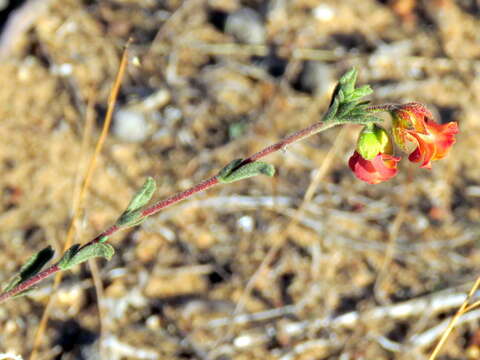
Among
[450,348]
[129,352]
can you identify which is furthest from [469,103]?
[129,352]

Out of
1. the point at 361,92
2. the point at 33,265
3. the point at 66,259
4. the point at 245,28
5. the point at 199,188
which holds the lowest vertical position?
the point at 245,28

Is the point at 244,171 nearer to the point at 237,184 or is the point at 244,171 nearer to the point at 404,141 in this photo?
the point at 404,141

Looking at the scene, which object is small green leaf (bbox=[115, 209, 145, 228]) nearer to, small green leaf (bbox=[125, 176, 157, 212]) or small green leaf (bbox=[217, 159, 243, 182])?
small green leaf (bbox=[125, 176, 157, 212])

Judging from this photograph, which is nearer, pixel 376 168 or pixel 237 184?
pixel 376 168

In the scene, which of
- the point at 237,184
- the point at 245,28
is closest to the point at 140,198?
the point at 237,184

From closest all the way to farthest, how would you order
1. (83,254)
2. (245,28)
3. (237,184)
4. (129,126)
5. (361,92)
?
1. (83,254)
2. (361,92)
3. (237,184)
4. (129,126)
5. (245,28)

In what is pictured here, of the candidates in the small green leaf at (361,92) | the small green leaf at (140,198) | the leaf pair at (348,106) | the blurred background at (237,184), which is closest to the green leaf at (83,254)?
the small green leaf at (140,198)
